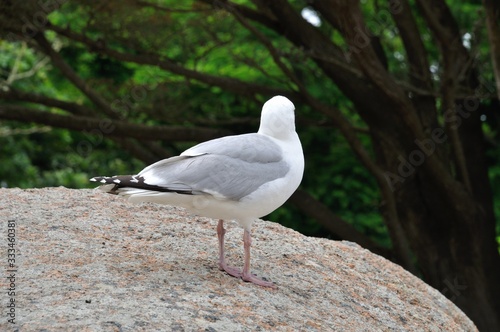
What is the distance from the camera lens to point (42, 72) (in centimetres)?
1688

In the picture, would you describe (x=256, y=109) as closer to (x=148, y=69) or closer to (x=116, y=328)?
(x=148, y=69)

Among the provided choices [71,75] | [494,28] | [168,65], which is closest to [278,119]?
[494,28]

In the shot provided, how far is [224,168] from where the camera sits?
16.4 feet

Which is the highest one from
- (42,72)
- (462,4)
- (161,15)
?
(462,4)

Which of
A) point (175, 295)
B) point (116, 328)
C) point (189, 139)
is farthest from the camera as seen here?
point (189, 139)

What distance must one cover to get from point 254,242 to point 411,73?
491 centimetres

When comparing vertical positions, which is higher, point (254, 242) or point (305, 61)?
point (305, 61)

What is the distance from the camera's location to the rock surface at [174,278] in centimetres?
462

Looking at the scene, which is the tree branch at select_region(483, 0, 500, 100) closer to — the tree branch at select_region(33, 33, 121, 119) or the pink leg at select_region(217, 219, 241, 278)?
the tree branch at select_region(33, 33, 121, 119)

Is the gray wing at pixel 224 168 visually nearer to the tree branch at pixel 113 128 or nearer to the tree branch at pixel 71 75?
the tree branch at pixel 113 128

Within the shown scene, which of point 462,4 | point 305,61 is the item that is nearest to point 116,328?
point 305,61

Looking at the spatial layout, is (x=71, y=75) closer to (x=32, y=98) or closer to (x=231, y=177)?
(x=32, y=98)

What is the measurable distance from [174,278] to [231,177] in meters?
0.74

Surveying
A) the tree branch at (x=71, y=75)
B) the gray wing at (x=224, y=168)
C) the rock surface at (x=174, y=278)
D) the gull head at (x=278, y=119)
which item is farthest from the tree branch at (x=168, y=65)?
the gray wing at (x=224, y=168)
